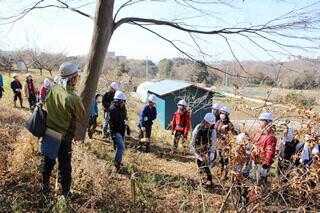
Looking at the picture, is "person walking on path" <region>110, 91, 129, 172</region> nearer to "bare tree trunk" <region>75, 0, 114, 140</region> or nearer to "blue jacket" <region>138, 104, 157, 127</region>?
"bare tree trunk" <region>75, 0, 114, 140</region>

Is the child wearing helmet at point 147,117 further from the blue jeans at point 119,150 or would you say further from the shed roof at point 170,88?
the shed roof at point 170,88

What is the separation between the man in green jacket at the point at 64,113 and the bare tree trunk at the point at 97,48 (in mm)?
1577

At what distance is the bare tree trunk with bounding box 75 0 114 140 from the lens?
4.44 metres

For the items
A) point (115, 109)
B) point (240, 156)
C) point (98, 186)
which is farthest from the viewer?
point (115, 109)

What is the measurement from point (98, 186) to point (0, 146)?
226 centimetres

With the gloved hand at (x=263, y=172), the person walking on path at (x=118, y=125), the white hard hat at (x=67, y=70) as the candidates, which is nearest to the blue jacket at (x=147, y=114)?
the person walking on path at (x=118, y=125)

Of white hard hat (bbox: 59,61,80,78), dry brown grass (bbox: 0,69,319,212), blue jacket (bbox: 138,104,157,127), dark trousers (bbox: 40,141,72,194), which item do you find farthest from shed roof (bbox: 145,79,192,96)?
dark trousers (bbox: 40,141,72,194)

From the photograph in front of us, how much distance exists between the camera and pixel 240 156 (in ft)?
7.30

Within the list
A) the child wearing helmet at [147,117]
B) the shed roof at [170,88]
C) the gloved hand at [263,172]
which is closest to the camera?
the gloved hand at [263,172]

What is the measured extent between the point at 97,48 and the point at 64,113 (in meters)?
2.10

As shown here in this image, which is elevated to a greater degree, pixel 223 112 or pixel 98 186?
pixel 223 112

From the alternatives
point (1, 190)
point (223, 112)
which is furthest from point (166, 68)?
point (1, 190)

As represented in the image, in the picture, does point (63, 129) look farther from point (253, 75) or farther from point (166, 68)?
point (166, 68)

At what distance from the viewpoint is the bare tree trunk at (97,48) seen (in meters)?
4.44
